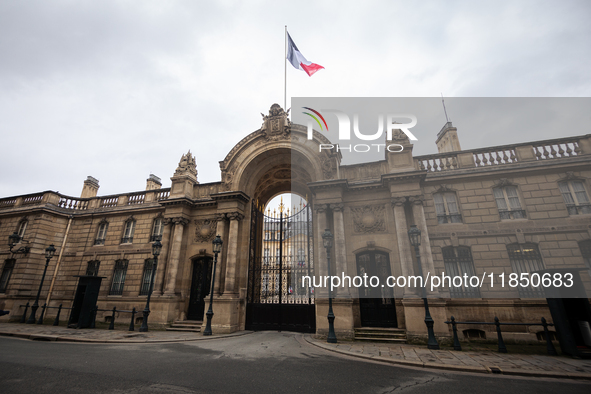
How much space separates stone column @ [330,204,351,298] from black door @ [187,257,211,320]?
27.9 feet

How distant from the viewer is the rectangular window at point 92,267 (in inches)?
772

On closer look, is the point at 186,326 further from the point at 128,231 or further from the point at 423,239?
the point at 423,239

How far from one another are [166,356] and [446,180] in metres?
15.7

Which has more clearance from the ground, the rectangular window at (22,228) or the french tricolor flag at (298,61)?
the french tricolor flag at (298,61)

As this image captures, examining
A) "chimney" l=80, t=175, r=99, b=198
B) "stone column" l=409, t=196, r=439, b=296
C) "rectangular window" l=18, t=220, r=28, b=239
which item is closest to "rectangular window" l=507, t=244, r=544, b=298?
"stone column" l=409, t=196, r=439, b=296

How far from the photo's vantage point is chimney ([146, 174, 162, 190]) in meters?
23.9

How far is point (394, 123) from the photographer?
1573cm

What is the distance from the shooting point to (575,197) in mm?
13391

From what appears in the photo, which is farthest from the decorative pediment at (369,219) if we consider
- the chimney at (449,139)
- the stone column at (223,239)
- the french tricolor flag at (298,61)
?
the french tricolor flag at (298,61)

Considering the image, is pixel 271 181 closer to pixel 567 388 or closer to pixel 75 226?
pixel 75 226

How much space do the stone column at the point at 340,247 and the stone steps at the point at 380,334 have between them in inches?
70.6

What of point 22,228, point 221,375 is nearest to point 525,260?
point 221,375

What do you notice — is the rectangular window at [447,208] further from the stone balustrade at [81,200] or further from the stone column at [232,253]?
the stone balustrade at [81,200]

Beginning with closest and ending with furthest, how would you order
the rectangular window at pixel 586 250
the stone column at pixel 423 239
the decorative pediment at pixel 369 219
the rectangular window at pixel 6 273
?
the rectangular window at pixel 586 250, the stone column at pixel 423 239, the decorative pediment at pixel 369 219, the rectangular window at pixel 6 273
